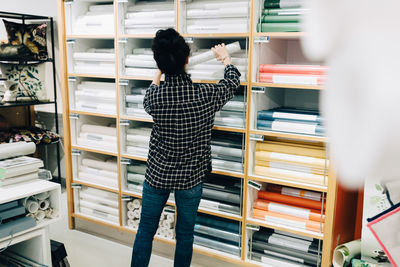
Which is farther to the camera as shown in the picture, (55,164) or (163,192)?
(55,164)

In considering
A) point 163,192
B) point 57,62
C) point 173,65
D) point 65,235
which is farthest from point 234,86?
point 57,62

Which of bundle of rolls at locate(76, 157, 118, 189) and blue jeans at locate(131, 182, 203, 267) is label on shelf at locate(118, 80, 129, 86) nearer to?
bundle of rolls at locate(76, 157, 118, 189)

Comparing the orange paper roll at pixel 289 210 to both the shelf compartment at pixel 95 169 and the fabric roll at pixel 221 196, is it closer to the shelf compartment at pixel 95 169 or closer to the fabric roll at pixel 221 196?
the fabric roll at pixel 221 196

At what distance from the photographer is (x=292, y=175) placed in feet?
8.29

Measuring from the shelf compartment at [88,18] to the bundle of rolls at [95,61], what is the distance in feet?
0.54

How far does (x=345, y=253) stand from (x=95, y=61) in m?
2.40

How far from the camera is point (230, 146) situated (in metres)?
2.76

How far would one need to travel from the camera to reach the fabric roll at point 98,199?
3.40 meters

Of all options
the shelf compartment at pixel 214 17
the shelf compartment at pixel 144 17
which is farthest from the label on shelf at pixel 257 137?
the shelf compartment at pixel 144 17

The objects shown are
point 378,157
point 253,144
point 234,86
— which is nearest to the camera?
point 378,157

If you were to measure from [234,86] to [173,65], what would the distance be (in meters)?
0.43

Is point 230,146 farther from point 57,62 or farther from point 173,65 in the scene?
point 57,62

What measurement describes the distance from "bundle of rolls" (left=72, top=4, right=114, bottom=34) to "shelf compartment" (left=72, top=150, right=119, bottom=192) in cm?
107

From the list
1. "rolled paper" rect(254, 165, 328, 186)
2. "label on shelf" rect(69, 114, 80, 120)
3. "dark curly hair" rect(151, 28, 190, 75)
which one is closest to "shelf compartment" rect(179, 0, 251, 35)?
"dark curly hair" rect(151, 28, 190, 75)
